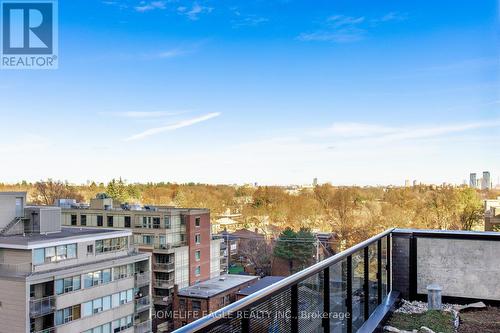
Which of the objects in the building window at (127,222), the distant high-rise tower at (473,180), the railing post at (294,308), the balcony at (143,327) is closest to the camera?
the railing post at (294,308)

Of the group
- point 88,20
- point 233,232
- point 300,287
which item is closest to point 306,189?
point 233,232

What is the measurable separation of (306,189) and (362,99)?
4.79 metres

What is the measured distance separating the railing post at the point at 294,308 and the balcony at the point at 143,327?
10.8 meters

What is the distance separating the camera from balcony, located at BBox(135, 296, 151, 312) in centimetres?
1176

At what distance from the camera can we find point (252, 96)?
20.9 m

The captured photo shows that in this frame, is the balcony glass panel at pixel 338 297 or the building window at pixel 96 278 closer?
the balcony glass panel at pixel 338 297

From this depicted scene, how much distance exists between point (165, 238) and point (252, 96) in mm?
8973

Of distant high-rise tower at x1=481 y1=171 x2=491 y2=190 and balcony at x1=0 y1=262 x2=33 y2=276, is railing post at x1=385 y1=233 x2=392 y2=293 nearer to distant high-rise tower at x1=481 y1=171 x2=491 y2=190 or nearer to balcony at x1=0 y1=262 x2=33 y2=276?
distant high-rise tower at x1=481 y1=171 x2=491 y2=190

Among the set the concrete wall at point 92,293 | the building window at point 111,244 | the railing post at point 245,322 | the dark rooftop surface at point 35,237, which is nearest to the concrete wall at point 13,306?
the concrete wall at point 92,293

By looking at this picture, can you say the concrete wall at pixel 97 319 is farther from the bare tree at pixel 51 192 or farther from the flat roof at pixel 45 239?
the bare tree at pixel 51 192

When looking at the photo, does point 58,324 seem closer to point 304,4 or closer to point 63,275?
point 63,275

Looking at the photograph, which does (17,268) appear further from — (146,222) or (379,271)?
(379,271)

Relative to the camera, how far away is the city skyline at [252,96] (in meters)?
16.2

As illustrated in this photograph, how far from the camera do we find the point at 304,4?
1698 centimetres
